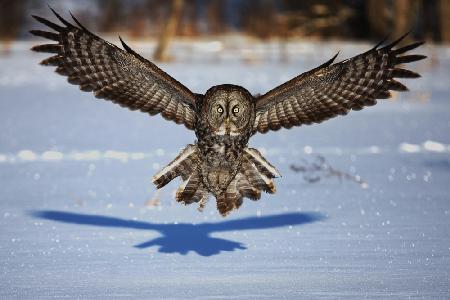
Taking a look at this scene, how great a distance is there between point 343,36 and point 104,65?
28.6 m

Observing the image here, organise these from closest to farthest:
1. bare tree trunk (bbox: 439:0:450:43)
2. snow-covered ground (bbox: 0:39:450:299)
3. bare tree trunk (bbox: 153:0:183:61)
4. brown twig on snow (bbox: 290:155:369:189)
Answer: snow-covered ground (bbox: 0:39:450:299), brown twig on snow (bbox: 290:155:369:189), bare tree trunk (bbox: 153:0:183:61), bare tree trunk (bbox: 439:0:450:43)

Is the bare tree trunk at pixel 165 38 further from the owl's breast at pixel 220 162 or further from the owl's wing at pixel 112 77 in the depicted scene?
the owl's breast at pixel 220 162

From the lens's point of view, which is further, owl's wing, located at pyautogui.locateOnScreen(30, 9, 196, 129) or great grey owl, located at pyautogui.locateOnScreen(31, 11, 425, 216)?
owl's wing, located at pyautogui.locateOnScreen(30, 9, 196, 129)

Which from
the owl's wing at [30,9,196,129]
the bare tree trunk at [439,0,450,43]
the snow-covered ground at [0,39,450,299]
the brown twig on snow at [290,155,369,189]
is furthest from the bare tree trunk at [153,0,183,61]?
the owl's wing at [30,9,196,129]

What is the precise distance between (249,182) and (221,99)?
531mm

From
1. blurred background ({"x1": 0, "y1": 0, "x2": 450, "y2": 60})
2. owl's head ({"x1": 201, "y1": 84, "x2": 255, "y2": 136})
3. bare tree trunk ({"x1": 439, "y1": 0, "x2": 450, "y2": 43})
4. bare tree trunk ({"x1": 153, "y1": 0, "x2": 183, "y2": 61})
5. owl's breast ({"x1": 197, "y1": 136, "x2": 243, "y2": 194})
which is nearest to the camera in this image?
owl's head ({"x1": 201, "y1": 84, "x2": 255, "y2": 136})

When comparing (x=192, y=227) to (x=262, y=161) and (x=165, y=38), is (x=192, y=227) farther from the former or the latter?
(x=165, y=38)

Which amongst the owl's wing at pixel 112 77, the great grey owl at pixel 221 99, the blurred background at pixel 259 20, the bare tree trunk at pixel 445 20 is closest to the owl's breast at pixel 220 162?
the great grey owl at pixel 221 99

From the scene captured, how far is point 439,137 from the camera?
1117cm

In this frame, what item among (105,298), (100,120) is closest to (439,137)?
(100,120)

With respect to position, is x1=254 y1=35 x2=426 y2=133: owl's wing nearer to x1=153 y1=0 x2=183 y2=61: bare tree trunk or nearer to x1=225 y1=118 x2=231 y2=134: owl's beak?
x1=225 y1=118 x2=231 y2=134: owl's beak

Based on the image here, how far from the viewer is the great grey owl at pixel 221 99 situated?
18.1 ft

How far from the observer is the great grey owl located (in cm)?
553

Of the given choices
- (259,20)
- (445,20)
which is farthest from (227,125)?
(259,20)
